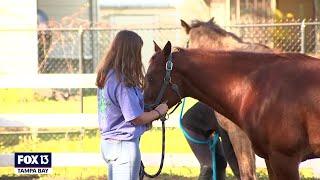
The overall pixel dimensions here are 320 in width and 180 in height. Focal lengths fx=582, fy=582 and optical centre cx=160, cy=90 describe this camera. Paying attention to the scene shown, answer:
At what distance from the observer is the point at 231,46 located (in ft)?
16.8

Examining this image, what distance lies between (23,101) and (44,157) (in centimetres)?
611

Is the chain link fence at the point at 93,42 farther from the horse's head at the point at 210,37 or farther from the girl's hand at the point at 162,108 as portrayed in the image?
the girl's hand at the point at 162,108

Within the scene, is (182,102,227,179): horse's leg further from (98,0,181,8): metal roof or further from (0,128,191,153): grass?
(98,0,181,8): metal roof

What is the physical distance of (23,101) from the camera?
12797mm

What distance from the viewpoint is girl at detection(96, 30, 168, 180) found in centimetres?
382

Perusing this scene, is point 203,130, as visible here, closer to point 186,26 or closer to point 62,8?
point 186,26

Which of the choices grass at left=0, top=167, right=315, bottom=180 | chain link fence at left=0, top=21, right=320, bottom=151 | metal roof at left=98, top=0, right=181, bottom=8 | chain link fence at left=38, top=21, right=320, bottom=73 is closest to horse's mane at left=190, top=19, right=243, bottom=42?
grass at left=0, top=167, right=315, bottom=180

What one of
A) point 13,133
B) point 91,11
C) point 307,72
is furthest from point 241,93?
point 91,11

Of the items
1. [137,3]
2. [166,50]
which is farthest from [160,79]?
[137,3]

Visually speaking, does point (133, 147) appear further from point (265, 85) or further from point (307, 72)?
point (307, 72)

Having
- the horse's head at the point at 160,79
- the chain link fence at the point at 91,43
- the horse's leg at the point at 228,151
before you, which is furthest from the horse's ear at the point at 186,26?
the chain link fence at the point at 91,43

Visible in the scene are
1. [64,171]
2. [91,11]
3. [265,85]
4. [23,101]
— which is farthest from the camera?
[91,11]

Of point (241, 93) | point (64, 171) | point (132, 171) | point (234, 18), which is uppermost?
point (234, 18)

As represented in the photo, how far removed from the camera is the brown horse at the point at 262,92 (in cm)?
400
